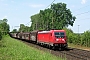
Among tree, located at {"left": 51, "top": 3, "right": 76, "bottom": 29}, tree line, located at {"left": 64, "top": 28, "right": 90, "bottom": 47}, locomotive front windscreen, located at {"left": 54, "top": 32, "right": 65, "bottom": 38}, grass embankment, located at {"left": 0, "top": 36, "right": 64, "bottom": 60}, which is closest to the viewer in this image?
grass embankment, located at {"left": 0, "top": 36, "right": 64, "bottom": 60}

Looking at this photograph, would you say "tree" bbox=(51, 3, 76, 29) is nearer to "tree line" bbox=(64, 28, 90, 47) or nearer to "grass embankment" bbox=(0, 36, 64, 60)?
"tree line" bbox=(64, 28, 90, 47)

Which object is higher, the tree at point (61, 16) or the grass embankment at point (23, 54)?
the tree at point (61, 16)

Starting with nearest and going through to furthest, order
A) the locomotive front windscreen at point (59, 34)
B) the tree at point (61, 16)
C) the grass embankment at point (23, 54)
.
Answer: the grass embankment at point (23, 54)
the locomotive front windscreen at point (59, 34)
the tree at point (61, 16)

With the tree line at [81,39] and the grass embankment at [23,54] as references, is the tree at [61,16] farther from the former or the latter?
the grass embankment at [23,54]

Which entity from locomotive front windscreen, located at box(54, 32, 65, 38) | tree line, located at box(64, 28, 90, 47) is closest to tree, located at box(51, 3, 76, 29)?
tree line, located at box(64, 28, 90, 47)

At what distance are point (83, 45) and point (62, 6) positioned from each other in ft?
203

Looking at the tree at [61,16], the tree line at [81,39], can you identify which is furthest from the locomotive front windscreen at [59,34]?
the tree at [61,16]

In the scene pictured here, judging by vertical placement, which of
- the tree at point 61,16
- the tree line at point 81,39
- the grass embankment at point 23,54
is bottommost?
the grass embankment at point 23,54

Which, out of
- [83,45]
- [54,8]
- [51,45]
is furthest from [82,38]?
[54,8]

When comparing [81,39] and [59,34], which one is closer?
[59,34]

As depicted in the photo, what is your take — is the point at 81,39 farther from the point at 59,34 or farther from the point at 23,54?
the point at 23,54

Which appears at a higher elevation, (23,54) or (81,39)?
(81,39)

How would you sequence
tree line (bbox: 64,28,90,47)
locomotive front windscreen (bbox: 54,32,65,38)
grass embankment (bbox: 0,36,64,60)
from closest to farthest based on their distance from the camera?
1. grass embankment (bbox: 0,36,64,60)
2. locomotive front windscreen (bbox: 54,32,65,38)
3. tree line (bbox: 64,28,90,47)

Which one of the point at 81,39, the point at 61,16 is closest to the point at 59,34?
the point at 81,39
